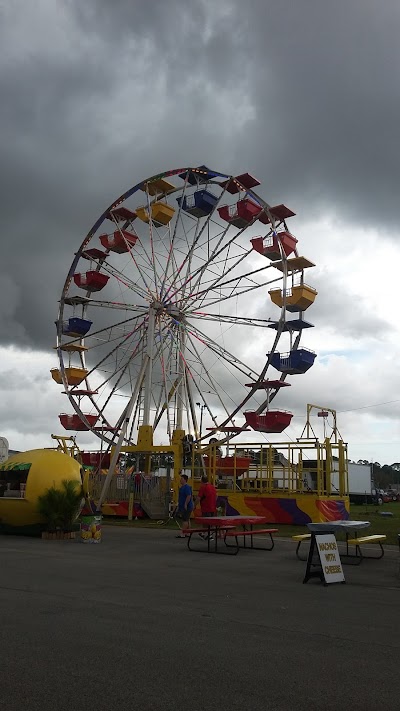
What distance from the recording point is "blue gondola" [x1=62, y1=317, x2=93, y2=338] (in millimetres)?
32000

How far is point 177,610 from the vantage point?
7.01 m

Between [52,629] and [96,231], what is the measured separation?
28.9 metres

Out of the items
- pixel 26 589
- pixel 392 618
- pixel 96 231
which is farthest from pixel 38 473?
pixel 96 231

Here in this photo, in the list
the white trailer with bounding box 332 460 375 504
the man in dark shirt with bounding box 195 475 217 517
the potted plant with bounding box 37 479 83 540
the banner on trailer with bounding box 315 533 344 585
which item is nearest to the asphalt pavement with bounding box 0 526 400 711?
the banner on trailer with bounding box 315 533 344 585

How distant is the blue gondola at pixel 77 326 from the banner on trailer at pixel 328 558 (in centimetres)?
2397

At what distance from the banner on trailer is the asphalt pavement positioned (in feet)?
0.79

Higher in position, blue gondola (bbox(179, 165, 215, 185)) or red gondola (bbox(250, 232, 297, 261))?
blue gondola (bbox(179, 165, 215, 185))

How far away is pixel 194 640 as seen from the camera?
5.68 meters

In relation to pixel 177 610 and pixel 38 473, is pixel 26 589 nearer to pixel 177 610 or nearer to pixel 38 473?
pixel 177 610

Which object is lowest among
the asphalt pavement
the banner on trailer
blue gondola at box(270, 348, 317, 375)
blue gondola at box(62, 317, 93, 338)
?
the asphalt pavement

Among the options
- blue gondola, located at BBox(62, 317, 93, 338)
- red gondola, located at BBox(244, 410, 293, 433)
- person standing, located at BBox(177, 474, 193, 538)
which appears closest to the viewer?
person standing, located at BBox(177, 474, 193, 538)

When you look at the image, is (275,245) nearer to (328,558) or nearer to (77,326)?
(77,326)

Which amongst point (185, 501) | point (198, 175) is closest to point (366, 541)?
Result: point (185, 501)

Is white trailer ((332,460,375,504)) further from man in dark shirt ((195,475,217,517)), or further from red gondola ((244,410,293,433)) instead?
man in dark shirt ((195,475,217,517))
